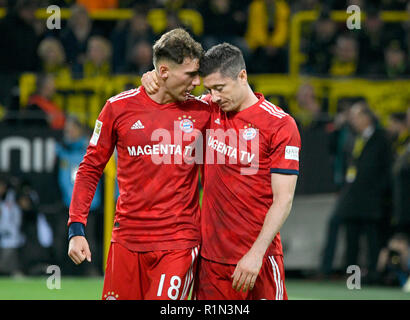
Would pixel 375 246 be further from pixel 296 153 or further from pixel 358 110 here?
pixel 296 153

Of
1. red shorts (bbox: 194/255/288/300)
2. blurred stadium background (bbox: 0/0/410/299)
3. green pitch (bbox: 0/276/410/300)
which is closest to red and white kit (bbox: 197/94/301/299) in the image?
red shorts (bbox: 194/255/288/300)

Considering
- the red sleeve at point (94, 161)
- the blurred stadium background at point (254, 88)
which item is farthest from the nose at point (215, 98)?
the blurred stadium background at point (254, 88)

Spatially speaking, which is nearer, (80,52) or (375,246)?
(375,246)

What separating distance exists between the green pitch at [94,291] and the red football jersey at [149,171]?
3.87m

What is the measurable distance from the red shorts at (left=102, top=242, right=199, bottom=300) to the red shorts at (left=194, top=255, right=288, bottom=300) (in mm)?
111

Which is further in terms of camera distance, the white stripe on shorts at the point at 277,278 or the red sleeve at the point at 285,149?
the white stripe on shorts at the point at 277,278

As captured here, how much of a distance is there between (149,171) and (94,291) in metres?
4.66

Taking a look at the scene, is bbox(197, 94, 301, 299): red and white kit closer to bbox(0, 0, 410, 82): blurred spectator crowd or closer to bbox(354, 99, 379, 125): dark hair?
bbox(354, 99, 379, 125): dark hair

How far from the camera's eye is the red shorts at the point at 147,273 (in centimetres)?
518

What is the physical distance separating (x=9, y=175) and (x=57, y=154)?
64 cm

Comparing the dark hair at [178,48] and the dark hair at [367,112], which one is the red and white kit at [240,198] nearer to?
the dark hair at [178,48]

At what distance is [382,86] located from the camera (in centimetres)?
1226

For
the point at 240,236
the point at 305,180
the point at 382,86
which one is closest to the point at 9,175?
the point at 305,180

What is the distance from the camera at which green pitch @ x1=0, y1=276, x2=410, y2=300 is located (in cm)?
934
